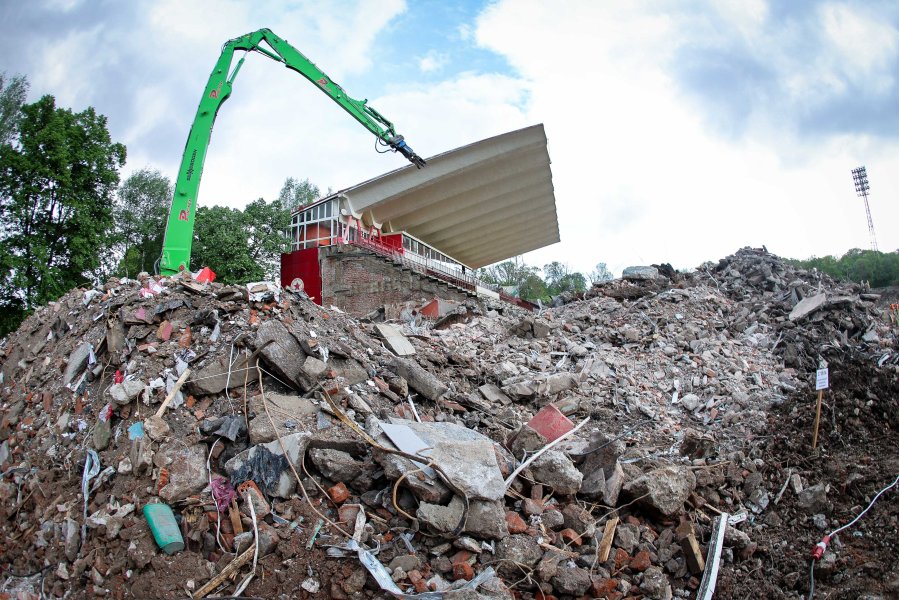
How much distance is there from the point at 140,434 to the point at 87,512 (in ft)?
2.38

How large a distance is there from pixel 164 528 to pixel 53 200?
1541cm

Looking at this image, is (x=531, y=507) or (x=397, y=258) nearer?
(x=531, y=507)

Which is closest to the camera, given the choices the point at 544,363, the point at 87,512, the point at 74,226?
the point at 87,512

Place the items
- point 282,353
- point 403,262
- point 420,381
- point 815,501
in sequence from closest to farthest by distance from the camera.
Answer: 1. point 815,501
2. point 282,353
3. point 420,381
4. point 403,262

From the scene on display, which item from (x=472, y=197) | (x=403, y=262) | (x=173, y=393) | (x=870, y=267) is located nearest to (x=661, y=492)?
(x=173, y=393)

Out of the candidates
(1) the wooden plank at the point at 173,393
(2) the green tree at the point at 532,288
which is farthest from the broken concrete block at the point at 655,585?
(2) the green tree at the point at 532,288

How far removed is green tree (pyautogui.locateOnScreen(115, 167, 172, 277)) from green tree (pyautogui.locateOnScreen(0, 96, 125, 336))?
535 centimetres

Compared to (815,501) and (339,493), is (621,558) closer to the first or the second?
(339,493)

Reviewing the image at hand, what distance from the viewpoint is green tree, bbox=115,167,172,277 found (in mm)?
22906

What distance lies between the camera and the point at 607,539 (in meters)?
4.47

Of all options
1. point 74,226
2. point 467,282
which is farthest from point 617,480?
point 467,282

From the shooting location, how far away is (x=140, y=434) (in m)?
5.06

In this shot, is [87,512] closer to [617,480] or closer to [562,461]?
[562,461]

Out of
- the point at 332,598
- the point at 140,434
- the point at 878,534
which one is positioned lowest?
the point at 878,534
